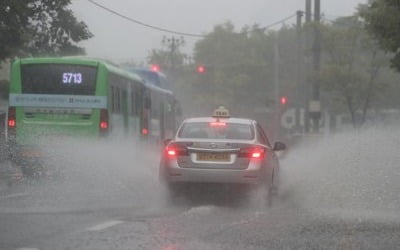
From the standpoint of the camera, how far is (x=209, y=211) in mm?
11750

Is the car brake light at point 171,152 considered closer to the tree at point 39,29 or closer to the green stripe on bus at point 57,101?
the green stripe on bus at point 57,101

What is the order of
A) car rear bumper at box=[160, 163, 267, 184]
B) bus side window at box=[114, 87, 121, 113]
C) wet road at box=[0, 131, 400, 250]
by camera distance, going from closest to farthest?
wet road at box=[0, 131, 400, 250] → car rear bumper at box=[160, 163, 267, 184] → bus side window at box=[114, 87, 121, 113]

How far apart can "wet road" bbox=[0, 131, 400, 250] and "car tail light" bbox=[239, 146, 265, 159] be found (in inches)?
32.3

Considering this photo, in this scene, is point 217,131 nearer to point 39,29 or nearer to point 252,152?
point 252,152

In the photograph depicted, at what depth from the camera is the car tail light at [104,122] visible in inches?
761

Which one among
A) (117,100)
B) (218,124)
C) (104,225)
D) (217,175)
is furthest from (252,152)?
(117,100)

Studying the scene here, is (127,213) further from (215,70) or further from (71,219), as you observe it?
(215,70)

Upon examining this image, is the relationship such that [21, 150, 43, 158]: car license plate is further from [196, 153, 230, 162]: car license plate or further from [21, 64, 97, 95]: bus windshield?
[196, 153, 230, 162]: car license plate

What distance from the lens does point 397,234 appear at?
9.47 m

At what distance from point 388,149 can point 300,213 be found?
5521 mm

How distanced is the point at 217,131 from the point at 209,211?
70.1 inches

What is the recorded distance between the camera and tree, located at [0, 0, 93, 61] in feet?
80.8

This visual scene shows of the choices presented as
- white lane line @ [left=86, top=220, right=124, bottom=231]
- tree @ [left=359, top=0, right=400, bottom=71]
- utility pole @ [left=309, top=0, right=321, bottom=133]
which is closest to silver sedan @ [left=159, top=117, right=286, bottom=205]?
white lane line @ [left=86, top=220, right=124, bottom=231]

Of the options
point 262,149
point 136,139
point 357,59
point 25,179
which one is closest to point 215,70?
point 357,59
